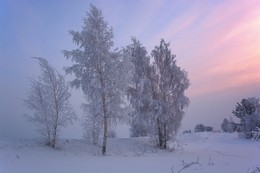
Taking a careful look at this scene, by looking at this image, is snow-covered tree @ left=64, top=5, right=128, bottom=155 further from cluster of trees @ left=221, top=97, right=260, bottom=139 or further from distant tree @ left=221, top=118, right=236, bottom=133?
distant tree @ left=221, top=118, right=236, bottom=133

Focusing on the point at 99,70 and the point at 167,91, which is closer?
the point at 99,70

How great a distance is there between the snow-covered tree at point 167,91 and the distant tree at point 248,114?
16650mm

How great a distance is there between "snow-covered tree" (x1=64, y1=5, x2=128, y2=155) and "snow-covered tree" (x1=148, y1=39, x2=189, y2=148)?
26.2 feet

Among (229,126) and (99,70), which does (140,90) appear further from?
(229,126)

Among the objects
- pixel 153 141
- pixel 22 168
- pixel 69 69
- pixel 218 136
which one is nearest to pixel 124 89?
pixel 69 69

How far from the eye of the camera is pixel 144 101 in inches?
1309

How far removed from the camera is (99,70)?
25.9 meters

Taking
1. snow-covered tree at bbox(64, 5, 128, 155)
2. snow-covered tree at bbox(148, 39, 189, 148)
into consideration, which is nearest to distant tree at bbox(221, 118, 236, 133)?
snow-covered tree at bbox(148, 39, 189, 148)

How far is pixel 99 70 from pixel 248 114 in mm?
31086

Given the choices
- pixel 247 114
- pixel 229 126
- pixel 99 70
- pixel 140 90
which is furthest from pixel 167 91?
pixel 229 126

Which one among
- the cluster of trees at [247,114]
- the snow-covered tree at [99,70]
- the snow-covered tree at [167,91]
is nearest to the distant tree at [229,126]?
the cluster of trees at [247,114]

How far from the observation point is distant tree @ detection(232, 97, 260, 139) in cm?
4606

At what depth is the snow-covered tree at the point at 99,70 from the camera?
2553cm

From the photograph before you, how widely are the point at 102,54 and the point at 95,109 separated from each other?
4053mm
